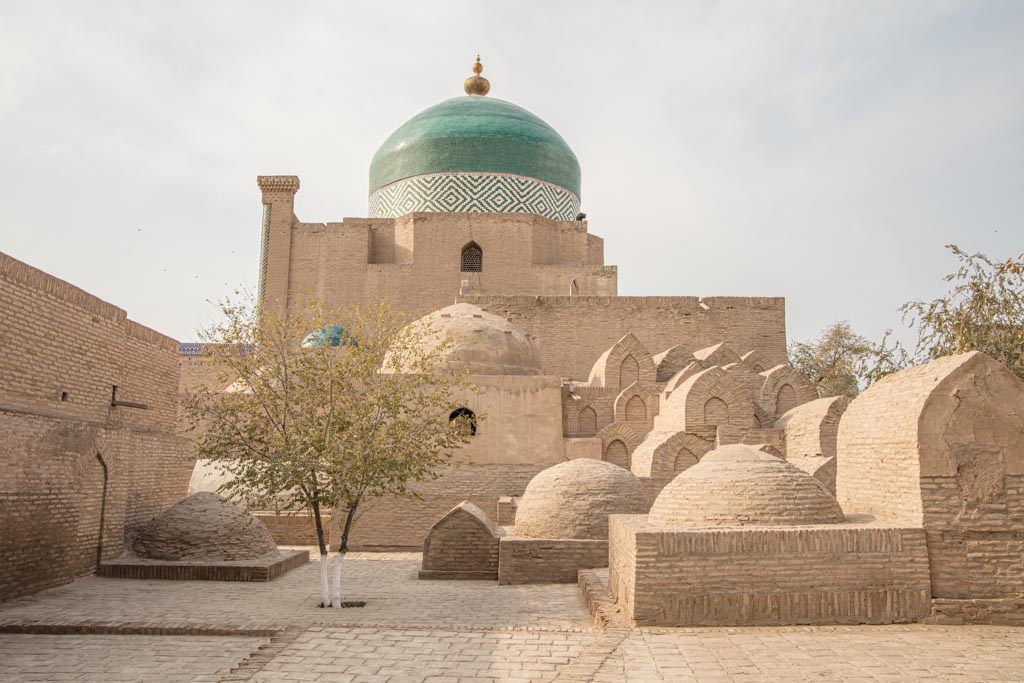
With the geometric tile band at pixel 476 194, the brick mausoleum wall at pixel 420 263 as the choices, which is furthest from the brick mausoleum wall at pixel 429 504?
the geometric tile band at pixel 476 194

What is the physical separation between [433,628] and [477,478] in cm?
759

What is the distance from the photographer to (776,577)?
20.0 feet

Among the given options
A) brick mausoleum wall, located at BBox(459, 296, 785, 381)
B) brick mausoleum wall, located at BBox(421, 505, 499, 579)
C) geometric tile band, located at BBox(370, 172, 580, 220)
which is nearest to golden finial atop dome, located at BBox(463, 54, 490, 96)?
geometric tile band, located at BBox(370, 172, 580, 220)

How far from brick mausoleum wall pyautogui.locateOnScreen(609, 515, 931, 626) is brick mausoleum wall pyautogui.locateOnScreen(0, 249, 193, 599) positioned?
5.44 meters

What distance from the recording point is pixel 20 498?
7637 millimetres

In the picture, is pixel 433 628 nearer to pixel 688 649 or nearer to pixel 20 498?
pixel 688 649

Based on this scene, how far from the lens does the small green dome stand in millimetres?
25234

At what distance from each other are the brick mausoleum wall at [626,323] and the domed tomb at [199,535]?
461 inches

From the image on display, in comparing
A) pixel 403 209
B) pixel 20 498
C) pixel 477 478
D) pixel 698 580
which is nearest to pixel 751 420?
pixel 477 478

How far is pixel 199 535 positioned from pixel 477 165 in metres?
17.3

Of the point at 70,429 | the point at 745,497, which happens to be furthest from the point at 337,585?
the point at 745,497

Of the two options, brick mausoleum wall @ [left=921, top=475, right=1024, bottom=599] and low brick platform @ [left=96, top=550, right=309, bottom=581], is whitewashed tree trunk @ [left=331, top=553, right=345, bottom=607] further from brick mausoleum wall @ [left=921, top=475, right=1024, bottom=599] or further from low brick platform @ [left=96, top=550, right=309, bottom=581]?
brick mausoleum wall @ [left=921, top=475, right=1024, bottom=599]

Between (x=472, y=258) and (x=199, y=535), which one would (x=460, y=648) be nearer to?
(x=199, y=535)

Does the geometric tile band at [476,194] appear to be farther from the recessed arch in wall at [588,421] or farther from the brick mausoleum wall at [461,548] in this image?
the brick mausoleum wall at [461,548]
